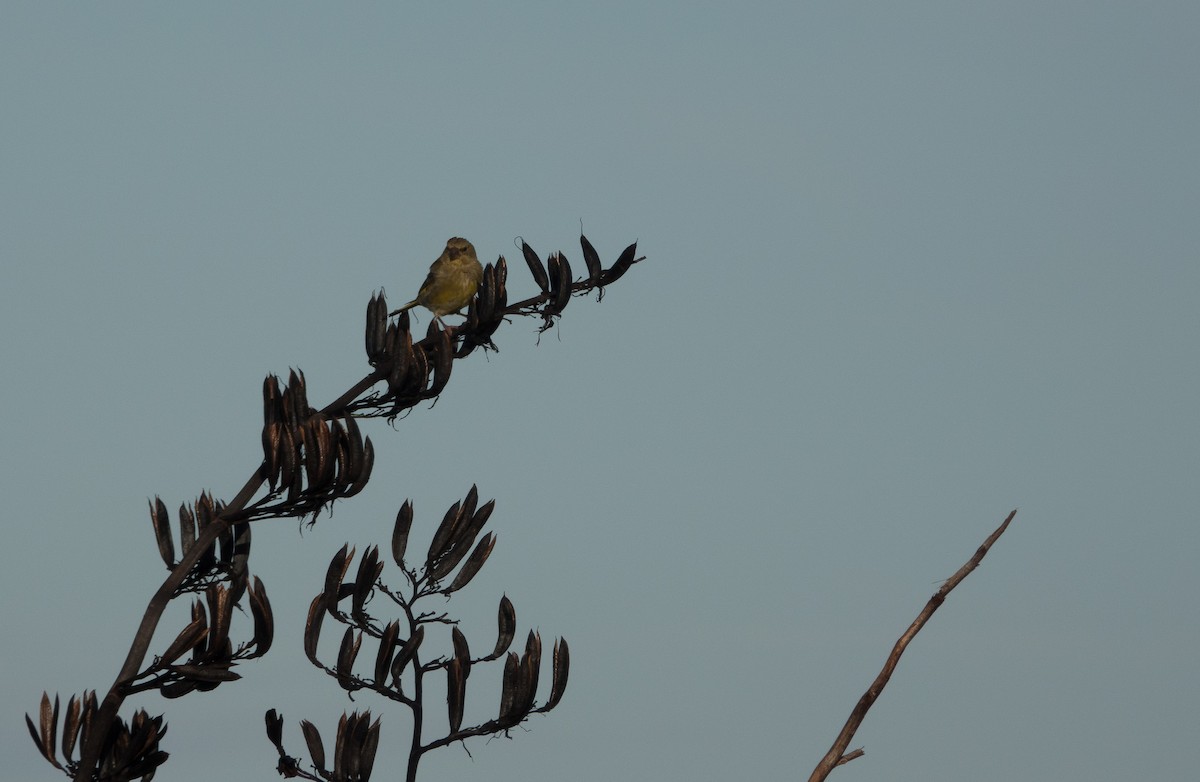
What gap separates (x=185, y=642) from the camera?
30.7 ft

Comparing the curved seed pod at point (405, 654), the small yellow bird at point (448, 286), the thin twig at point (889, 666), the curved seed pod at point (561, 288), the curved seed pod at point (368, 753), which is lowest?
the thin twig at point (889, 666)

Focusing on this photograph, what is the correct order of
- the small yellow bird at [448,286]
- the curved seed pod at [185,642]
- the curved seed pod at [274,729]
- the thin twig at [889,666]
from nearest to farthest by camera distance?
the thin twig at [889,666] < the curved seed pod at [185,642] < the curved seed pod at [274,729] < the small yellow bird at [448,286]

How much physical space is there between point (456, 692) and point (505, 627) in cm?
58

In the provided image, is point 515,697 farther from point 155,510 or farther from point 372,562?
point 155,510

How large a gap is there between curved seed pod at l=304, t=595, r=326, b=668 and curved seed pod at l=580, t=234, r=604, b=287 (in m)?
2.97

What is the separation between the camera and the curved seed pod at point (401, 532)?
1116 cm

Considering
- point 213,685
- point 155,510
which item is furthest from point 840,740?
point 155,510

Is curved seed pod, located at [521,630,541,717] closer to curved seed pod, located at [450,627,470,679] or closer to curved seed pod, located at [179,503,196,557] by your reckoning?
curved seed pod, located at [450,627,470,679]

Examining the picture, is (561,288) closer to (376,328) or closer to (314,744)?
(376,328)

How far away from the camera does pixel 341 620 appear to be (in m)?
11.2

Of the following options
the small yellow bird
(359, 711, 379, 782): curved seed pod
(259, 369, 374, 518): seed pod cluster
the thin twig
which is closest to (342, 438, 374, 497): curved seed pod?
(259, 369, 374, 518): seed pod cluster

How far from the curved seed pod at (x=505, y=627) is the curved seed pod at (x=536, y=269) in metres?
2.31

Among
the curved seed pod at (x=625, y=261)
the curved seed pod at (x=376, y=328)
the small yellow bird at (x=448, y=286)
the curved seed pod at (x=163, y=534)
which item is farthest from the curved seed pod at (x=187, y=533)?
the small yellow bird at (x=448, y=286)

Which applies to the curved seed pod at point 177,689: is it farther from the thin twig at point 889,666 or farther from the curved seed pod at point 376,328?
the thin twig at point 889,666
